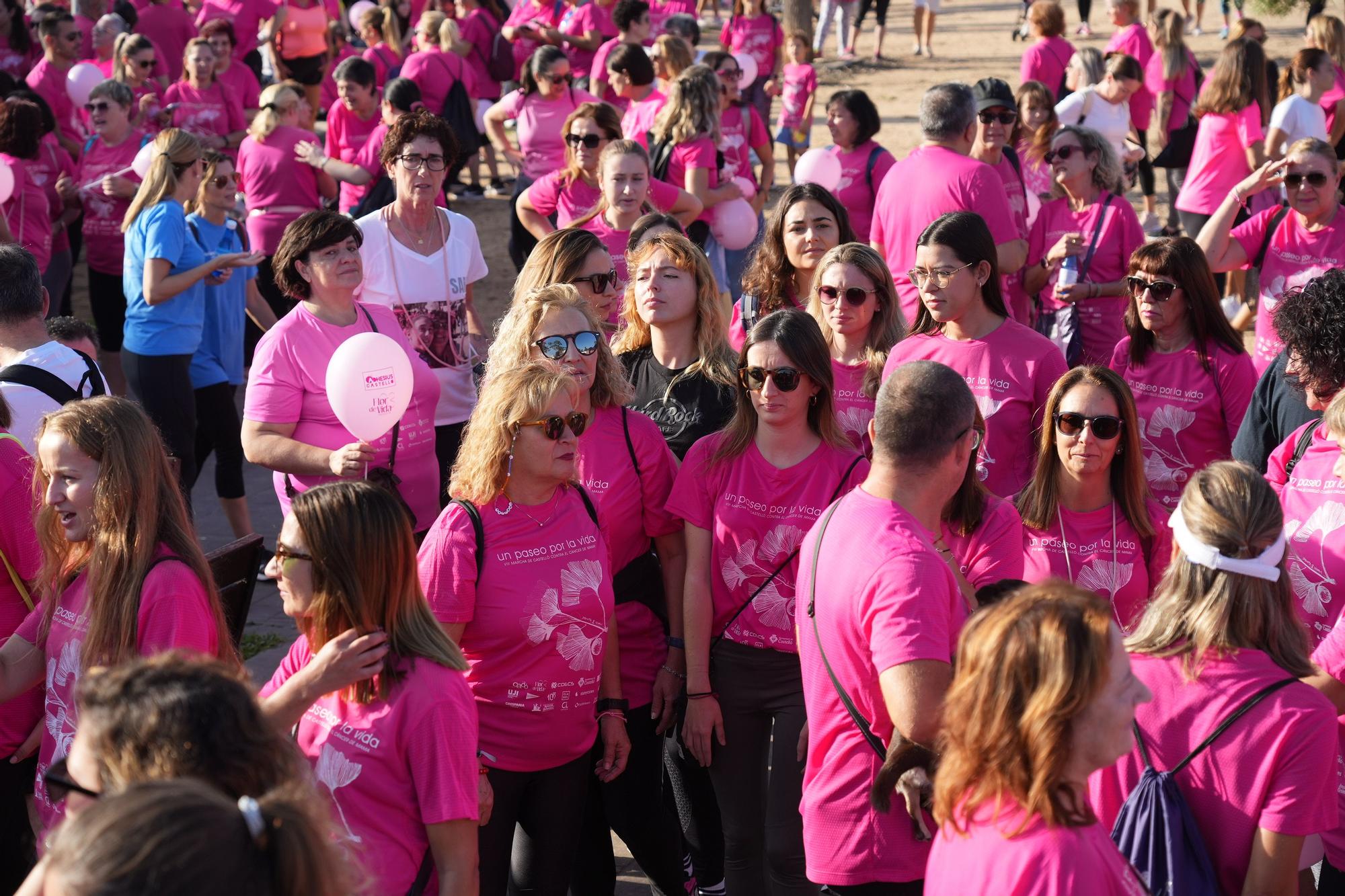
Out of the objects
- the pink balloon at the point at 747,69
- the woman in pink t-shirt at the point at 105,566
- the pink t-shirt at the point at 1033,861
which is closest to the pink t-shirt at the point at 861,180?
the pink balloon at the point at 747,69

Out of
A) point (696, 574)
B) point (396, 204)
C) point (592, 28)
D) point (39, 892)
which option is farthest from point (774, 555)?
point (592, 28)

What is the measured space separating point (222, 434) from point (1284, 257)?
16.5 feet

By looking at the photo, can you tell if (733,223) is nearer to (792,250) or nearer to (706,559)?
(792,250)

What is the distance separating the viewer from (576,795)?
3.49 meters

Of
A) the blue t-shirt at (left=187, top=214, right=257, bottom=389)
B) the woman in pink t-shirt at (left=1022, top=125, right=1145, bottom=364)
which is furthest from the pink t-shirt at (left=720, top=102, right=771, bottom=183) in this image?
the blue t-shirt at (left=187, top=214, right=257, bottom=389)

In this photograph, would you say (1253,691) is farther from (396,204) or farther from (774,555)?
(396,204)

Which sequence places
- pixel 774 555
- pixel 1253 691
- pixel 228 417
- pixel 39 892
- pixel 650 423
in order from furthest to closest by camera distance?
pixel 228 417
pixel 650 423
pixel 774 555
pixel 1253 691
pixel 39 892

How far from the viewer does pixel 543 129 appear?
9.52m

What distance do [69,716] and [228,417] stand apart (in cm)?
403

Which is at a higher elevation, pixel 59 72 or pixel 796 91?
pixel 796 91

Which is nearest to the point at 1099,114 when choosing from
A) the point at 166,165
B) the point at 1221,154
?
the point at 1221,154

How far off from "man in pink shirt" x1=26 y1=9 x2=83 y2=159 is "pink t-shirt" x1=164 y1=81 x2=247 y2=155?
79 centimetres

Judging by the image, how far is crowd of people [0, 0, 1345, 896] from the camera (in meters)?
2.15

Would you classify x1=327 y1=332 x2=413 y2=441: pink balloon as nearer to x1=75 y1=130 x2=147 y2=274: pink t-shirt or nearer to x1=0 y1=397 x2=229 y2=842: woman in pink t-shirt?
x1=0 y1=397 x2=229 y2=842: woman in pink t-shirt
